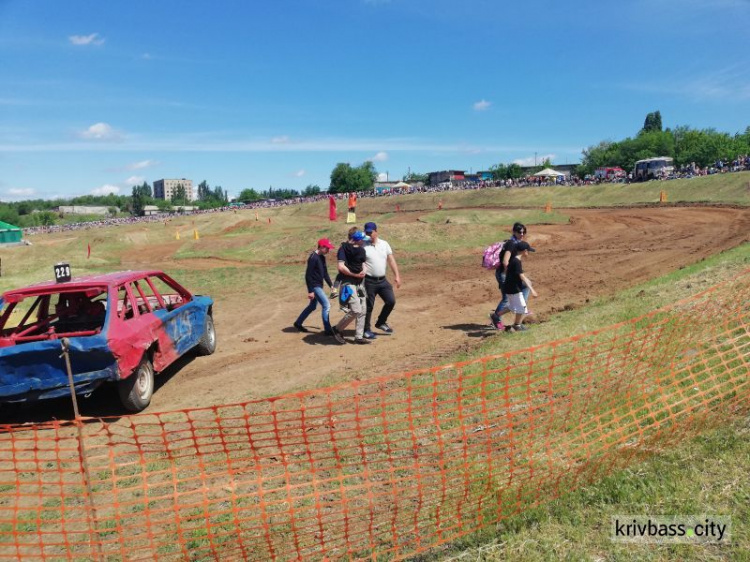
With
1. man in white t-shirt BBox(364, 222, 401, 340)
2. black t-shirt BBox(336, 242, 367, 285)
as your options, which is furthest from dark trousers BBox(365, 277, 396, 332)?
black t-shirt BBox(336, 242, 367, 285)

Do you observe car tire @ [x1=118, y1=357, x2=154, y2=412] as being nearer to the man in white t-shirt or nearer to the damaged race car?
the damaged race car

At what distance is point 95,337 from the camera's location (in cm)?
531

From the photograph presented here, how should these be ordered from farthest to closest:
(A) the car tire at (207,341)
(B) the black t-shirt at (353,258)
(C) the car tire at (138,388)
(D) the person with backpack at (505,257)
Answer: (A) the car tire at (207,341) → (B) the black t-shirt at (353,258) → (D) the person with backpack at (505,257) → (C) the car tire at (138,388)

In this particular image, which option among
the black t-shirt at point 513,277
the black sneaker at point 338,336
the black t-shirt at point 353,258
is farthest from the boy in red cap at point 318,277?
the black t-shirt at point 513,277

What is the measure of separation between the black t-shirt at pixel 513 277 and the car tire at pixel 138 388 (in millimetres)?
5230

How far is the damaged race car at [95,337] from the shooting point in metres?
5.27

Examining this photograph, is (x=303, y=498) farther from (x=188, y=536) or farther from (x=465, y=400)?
(x=465, y=400)

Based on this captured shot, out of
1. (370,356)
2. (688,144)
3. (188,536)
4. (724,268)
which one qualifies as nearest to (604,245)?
(724,268)

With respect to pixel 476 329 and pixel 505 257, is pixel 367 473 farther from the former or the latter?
pixel 476 329

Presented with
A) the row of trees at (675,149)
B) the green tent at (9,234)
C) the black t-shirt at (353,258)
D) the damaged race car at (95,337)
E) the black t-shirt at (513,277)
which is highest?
the row of trees at (675,149)

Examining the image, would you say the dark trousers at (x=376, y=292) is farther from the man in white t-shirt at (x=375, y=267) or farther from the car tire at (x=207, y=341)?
the car tire at (x=207, y=341)

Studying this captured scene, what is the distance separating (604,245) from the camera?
19266mm

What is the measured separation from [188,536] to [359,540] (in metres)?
1.23

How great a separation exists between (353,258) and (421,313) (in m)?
3.35
